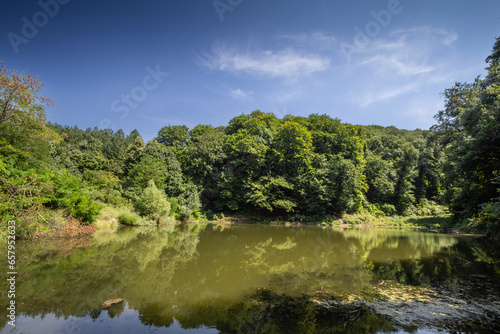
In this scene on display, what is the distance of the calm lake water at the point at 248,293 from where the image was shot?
4.59 meters

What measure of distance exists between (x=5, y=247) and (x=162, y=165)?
808 inches

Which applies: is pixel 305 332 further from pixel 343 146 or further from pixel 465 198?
pixel 343 146

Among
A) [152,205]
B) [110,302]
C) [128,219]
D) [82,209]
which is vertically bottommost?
[128,219]

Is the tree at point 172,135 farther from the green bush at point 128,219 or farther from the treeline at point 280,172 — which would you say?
the green bush at point 128,219

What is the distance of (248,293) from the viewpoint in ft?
Result: 20.6

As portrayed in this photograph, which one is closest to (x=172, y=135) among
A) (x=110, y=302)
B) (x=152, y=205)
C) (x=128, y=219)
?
(x=152, y=205)

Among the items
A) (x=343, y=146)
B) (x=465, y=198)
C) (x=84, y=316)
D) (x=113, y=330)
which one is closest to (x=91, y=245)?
(x=84, y=316)

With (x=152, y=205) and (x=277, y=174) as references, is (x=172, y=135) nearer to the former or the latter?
(x=277, y=174)

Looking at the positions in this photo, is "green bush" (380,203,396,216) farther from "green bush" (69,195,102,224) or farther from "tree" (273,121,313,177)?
"green bush" (69,195,102,224)

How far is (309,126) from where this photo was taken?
36875mm

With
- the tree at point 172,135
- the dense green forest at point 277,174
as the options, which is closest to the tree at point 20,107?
the dense green forest at point 277,174

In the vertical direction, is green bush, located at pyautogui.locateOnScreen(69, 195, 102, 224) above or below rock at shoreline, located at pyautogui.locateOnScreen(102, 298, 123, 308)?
above

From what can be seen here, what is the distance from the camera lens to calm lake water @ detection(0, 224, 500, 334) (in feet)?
15.1

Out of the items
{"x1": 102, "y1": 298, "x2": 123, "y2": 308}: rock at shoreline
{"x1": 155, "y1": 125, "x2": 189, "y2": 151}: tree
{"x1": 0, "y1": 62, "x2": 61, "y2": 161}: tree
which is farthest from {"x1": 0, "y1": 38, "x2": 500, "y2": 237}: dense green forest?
{"x1": 102, "y1": 298, "x2": 123, "y2": 308}: rock at shoreline
